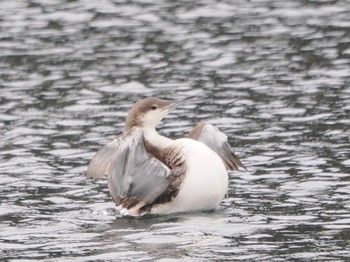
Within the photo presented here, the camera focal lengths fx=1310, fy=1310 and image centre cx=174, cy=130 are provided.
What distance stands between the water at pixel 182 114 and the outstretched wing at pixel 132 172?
0.82 ft

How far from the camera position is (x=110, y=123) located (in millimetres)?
17375

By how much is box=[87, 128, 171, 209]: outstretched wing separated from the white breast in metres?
0.22

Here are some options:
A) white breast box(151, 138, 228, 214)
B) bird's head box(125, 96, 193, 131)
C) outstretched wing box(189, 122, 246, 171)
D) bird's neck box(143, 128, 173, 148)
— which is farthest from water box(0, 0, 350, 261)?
bird's head box(125, 96, 193, 131)

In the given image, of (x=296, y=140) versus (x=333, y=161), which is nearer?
(x=333, y=161)

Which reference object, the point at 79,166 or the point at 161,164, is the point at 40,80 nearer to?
the point at 79,166

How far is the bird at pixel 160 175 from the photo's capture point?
12.8 metres

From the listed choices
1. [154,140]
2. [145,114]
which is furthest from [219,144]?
[145,114]

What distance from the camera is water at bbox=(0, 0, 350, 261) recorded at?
11.9 meters

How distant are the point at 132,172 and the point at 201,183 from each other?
699 mm

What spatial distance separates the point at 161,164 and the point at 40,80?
723 centimetres

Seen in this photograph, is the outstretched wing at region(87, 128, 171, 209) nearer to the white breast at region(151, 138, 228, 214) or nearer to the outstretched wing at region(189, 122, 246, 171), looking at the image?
the white breast at region(151, 138, 228, 214)

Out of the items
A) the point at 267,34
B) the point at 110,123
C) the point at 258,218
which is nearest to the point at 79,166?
the point at 110,123

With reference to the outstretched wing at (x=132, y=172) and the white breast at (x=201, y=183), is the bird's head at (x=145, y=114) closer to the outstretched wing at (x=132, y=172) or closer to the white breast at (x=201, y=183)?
the outstretched wing at (x=132, y=172)

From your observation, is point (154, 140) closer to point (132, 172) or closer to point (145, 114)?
point (145, 114)
